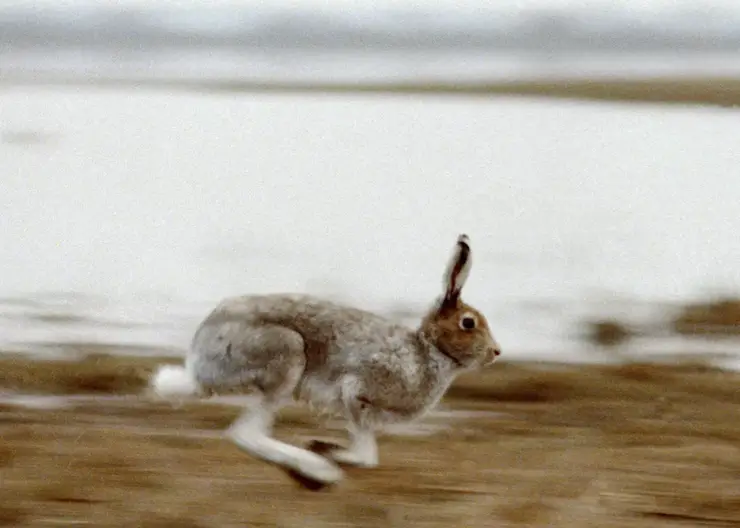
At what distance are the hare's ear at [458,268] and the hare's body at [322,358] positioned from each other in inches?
8.3

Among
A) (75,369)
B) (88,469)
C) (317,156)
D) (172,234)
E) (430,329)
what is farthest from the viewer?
(317,156)

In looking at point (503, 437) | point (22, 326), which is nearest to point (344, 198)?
point (22, 326)

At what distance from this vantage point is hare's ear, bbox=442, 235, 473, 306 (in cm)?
390

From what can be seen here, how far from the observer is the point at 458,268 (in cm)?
393

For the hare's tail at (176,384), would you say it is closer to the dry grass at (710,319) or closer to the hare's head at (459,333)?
the hare's head at (459,333)

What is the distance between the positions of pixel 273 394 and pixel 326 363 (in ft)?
0.70

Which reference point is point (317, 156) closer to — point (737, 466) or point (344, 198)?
point (344, 198)

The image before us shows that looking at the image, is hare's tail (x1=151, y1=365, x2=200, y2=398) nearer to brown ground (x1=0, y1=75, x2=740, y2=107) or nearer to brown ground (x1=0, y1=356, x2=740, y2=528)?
brown ground (x1=0, y1=356, x2=740, y2=528)

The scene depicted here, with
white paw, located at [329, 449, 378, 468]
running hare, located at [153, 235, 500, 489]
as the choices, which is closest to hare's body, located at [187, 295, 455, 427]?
running hare, located at [153, 235, 500, 489]

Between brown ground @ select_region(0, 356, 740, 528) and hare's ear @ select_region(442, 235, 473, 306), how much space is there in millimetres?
1105

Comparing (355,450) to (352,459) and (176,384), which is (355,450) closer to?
(352,459)

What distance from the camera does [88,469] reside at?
17.3 feet

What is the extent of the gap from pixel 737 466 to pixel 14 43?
10830 mm

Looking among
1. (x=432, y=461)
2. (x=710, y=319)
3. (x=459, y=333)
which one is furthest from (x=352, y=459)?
(x=710, y=319)
